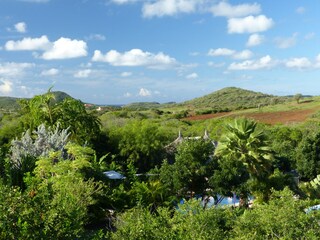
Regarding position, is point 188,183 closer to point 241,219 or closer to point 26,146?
point 241,219

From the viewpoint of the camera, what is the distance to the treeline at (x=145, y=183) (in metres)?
7.84

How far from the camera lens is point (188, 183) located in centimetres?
1733

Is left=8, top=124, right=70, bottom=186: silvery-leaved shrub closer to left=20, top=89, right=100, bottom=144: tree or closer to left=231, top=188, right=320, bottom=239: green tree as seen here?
left=20, top=89, right=100, bottom=144: tree

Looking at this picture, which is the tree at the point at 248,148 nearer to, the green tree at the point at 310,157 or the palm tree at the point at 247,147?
the palm tree at the point at 247,147

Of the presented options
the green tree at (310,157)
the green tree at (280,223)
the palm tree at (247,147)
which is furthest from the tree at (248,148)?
the green tree at (310,157)

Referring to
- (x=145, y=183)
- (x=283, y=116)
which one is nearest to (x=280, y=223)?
(x=145, y=183)

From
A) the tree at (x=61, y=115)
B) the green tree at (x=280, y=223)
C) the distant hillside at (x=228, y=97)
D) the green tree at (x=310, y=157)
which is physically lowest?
the green tree at (x=310, y=157)

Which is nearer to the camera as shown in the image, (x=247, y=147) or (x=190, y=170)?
(x=190, y=170)

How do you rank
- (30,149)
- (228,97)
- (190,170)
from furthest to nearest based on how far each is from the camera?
(228,97)
(30,149)
(190,170)

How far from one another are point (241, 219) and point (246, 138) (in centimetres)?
979

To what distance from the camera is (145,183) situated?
61.1 feet

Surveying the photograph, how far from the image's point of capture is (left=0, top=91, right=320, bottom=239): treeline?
7840 mm

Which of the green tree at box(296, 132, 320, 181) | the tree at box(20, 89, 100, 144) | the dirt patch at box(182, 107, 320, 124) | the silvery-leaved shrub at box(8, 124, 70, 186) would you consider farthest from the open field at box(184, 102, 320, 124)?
the silvery-leaved shrub at box(8, 124, 70, 186)

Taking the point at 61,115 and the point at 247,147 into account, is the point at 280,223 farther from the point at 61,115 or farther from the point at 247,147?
the point at 61,115
